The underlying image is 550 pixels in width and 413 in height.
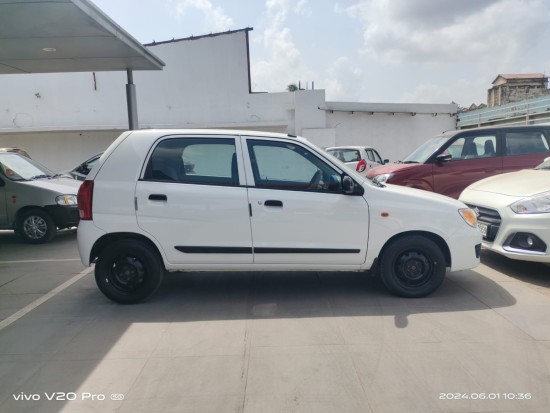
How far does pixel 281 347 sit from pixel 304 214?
141cm

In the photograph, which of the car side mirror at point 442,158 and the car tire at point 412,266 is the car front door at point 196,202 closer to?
the car tire at point 412,266

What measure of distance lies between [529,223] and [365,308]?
2.32m

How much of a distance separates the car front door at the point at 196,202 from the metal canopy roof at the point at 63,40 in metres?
3.19

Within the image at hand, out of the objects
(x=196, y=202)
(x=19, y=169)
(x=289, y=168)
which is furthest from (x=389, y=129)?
(x=196, y=202)

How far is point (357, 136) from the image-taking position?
62.5 ft

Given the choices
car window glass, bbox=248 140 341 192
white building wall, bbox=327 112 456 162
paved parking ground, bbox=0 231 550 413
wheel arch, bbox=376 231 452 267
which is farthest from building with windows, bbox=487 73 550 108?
car window glass, bbox=248 140 341 192

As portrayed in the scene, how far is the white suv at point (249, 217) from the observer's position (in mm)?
4359

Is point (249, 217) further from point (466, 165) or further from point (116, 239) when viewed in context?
point (466, 165)

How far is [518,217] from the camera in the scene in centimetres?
500

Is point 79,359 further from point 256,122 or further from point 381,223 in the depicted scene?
point 256,122

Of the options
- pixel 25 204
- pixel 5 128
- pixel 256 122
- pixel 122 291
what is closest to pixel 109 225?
pixel 122 291

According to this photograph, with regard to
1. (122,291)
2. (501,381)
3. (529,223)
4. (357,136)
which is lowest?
(501,381)

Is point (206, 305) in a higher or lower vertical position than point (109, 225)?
lower

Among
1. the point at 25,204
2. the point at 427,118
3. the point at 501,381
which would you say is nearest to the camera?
the point at 501,381
